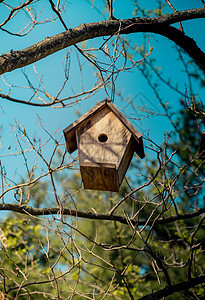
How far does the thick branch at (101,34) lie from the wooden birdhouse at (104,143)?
0.59m

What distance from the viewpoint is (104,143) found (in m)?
2.96

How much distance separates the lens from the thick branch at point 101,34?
2.58 meters

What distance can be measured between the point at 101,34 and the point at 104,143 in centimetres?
95

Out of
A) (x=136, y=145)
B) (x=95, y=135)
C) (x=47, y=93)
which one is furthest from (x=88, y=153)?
(x=47, y=93)

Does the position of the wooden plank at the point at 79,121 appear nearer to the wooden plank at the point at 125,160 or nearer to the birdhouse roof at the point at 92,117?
the birdhouse roof at the point at 92,117

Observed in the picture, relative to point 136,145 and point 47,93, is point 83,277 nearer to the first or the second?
point 47,93

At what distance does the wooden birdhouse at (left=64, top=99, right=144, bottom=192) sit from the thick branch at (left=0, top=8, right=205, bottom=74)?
1.94 feet

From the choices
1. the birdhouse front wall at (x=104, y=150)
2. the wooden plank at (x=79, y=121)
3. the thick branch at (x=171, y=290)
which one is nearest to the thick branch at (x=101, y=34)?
the wooden plank at (x=79, y=121)

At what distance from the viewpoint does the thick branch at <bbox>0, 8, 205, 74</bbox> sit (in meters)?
2.58

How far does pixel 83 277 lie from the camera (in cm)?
786

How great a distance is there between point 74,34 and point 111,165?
1.07 m

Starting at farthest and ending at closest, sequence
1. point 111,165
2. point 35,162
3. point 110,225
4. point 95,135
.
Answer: point 110,225
point 35,162
point 95,135
point 111,165

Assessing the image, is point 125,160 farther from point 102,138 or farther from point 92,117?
point 92,117

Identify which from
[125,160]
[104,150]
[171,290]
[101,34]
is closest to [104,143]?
[104,150]
